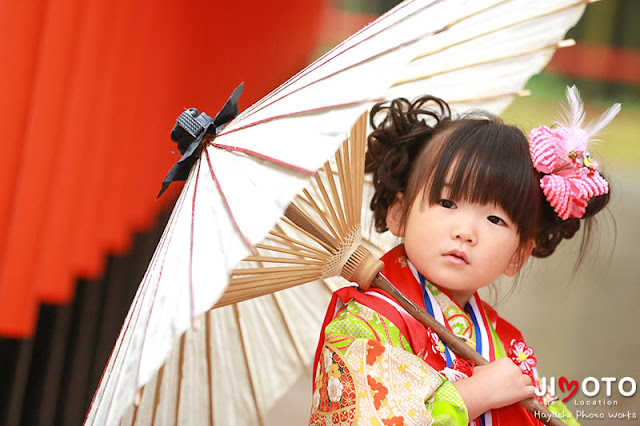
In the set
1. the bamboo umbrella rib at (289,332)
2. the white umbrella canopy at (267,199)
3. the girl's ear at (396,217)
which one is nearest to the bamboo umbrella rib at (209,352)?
the white umbrella canopy at (267,199)

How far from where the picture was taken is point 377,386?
0.87 metres

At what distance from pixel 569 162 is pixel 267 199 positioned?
673mm

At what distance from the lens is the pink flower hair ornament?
43.4 inches

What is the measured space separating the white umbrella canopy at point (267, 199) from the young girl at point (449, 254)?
14cm

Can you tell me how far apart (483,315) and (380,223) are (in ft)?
0.85

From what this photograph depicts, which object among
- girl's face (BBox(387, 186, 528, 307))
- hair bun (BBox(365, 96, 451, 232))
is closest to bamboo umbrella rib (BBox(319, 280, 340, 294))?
hair bun (BBox(365, 96, 451, 232))

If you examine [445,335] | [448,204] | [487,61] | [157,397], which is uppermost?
[487,61]

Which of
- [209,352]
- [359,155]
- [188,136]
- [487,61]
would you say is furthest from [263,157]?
[487,61]

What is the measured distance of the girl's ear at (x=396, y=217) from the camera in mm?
1172

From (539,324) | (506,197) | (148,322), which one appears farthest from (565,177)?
(539,324)

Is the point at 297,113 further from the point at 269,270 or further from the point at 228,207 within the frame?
the point at 269,270

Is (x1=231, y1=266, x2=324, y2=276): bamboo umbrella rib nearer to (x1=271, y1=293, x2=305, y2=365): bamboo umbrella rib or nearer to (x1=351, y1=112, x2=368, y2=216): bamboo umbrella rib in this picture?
(x1=351, y1=112, x2=368, y2=216): bamboo umbrella rib

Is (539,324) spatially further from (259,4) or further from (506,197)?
(506,197)

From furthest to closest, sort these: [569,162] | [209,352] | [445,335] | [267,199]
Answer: [209,352]
[569,162]
[445,335]
[267,199]
